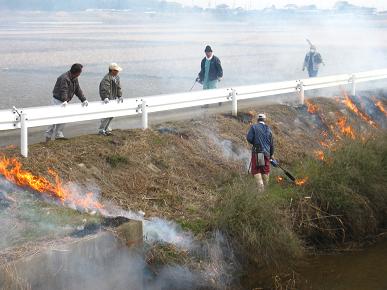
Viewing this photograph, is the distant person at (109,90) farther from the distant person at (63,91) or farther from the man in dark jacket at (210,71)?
the man in dark jacket at (210,71)

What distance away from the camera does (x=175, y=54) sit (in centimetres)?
4222

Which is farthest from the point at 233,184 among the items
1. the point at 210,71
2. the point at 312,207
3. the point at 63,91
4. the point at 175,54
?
the point at 175,54

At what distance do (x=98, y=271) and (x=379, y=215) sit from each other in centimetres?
727

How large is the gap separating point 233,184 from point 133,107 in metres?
3.13

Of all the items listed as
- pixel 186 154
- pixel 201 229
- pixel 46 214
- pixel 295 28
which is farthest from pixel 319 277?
pixel 295 28

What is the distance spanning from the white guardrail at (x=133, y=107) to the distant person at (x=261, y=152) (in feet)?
7.85

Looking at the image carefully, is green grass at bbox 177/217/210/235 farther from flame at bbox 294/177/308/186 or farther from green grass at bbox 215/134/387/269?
flame at bbox 294/177/308/186

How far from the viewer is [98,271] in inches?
337

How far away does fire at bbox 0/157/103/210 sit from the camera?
10.0 metres

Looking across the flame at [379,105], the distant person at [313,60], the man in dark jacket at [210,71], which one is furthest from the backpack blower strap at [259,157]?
the distant person at [313,60]

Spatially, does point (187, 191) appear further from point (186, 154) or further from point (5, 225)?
point (5, 225)

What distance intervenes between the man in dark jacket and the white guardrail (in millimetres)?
1444

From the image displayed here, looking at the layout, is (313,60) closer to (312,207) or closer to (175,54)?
(312,207)

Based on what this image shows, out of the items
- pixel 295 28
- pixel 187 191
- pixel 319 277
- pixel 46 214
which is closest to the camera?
pixel 46 214
